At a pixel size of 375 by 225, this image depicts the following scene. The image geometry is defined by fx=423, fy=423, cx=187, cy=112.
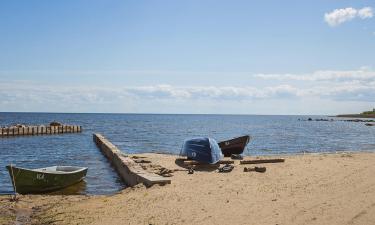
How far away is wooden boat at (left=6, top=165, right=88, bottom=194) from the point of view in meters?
14.8

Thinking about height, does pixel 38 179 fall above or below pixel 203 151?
below

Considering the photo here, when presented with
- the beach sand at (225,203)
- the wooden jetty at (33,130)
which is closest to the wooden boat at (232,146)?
the beach sand at (225,203)

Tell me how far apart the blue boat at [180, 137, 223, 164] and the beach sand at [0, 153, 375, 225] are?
3003mm

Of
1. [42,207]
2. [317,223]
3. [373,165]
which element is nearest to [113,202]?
[42,207]

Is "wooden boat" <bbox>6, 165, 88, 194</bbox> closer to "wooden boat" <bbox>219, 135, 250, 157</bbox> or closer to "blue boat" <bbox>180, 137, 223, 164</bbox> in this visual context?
"blue boat" <bbox>180, 137, 223, 164</bbox>

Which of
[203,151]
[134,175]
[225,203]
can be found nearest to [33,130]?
[203,151]

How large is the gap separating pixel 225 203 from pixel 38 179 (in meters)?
7.61

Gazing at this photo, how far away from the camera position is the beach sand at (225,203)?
32.8 ft

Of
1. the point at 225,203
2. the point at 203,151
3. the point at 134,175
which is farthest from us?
the point at 203,151

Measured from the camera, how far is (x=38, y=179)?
1550cm

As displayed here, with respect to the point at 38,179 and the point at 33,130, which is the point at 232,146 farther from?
the point at 33,130

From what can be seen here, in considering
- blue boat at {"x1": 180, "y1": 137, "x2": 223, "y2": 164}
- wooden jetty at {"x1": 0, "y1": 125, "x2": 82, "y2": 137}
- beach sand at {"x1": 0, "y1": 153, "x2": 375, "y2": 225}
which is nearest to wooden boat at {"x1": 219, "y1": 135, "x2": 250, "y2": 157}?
blue boat at {"x1": 180, "y1": 137, "x2": 223, "y2": 164}

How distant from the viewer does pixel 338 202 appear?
1127cm

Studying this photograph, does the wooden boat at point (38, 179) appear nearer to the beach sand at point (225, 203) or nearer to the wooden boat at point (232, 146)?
the beach sand at point (225, 203)
